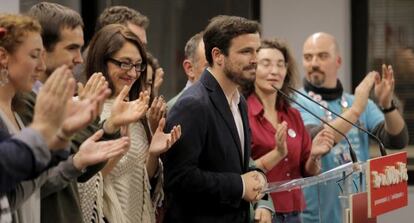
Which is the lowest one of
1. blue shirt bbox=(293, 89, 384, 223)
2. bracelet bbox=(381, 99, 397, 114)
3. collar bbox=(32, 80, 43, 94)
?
blue shirt bbox=(293, 89, 384, 223)

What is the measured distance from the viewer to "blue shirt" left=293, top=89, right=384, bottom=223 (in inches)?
115

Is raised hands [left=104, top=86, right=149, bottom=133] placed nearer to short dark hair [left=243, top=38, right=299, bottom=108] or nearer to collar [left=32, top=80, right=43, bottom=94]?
collar [left=32, top=80, right=43, bottom=94]

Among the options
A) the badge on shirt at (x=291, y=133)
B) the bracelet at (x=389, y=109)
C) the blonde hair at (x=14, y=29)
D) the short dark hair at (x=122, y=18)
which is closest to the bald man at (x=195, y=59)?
the short dark hair at (x=122, y=18)

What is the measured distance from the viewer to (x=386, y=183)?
9.53 ft

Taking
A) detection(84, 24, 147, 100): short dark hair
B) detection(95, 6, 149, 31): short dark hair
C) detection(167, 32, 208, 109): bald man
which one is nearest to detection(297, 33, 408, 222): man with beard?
detection(167, 32, 208, 109): bald man

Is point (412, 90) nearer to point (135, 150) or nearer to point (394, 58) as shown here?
point (394, 58)

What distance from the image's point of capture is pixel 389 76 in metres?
3.78

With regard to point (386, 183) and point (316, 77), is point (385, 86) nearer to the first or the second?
point (316, 77)

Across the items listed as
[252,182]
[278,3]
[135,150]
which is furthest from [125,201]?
[278,3]

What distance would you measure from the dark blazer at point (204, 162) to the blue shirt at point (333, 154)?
0.81 feet

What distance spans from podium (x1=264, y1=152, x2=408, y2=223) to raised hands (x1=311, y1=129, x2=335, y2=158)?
373 mm

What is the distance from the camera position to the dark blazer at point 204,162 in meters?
2.79

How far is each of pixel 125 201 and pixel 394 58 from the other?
292 centimetres

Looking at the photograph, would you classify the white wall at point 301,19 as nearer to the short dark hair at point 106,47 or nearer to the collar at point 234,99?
the collar at point 234,99
